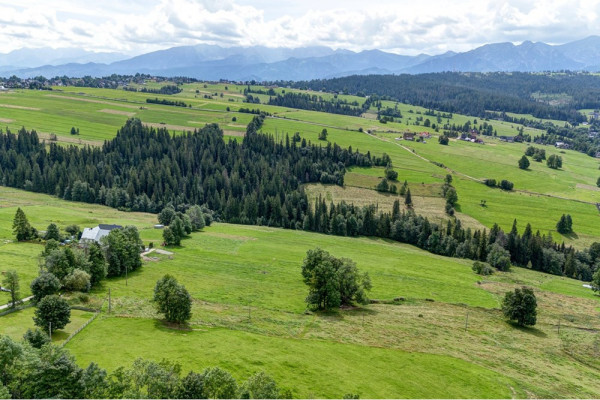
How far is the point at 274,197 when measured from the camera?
595 ft

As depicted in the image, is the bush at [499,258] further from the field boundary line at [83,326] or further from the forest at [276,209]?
the field boundary line at [83,326]

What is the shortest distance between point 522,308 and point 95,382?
82949mm

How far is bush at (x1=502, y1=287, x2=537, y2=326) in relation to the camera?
295 feet

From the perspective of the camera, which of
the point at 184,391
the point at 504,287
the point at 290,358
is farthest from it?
the point at 504,287

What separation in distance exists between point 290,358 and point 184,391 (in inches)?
869

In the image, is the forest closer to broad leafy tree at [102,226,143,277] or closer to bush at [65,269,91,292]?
broad leafy tree at [102,226,143,277]

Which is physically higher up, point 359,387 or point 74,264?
point 74,264

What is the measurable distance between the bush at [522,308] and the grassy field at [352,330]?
8.03 feet

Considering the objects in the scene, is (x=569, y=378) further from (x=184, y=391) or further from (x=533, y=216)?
(x=533, y=216)

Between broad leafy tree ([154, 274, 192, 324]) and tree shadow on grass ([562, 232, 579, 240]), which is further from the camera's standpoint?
tree shadow on grass ([562, 232, 579, 240])

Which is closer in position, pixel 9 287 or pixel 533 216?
pixel 9 287

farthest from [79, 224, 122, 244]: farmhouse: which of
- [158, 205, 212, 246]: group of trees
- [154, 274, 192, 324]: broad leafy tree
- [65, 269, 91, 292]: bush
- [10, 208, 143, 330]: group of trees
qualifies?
[154, 274, 192, 324]: broad leafy tree

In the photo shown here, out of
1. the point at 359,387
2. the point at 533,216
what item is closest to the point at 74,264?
the point at 359,387

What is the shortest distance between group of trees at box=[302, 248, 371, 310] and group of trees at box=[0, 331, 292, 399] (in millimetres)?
41596
